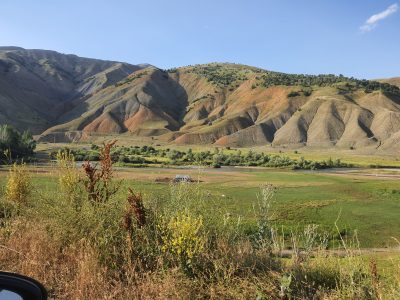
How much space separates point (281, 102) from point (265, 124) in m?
19.3

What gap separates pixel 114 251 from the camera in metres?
8.22

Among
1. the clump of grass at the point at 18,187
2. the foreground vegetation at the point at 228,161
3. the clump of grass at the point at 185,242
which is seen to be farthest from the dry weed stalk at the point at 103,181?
the foreground vegetation at the point at 228,161

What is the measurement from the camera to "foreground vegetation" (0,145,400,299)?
7.45m

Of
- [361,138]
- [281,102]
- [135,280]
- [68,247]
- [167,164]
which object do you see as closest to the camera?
[135,280]

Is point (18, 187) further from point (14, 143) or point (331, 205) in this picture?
point (14, 143)

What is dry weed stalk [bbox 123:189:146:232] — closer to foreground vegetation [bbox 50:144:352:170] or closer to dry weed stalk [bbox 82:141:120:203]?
dry weed stalk [bbox 82:141:120:203]

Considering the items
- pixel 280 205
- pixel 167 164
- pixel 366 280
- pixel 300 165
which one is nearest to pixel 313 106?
pixel 300 165

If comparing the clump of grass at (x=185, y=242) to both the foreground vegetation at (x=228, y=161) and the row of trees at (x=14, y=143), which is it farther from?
the row of trees at (x=14, y=143)

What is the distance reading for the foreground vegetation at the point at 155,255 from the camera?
7453 millimetres

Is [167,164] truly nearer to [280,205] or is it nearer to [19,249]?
[280,205]

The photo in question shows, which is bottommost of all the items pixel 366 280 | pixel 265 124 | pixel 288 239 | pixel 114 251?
pixel 288 239

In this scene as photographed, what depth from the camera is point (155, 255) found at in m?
8.39

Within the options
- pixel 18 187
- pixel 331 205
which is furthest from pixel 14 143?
pixel 18 187

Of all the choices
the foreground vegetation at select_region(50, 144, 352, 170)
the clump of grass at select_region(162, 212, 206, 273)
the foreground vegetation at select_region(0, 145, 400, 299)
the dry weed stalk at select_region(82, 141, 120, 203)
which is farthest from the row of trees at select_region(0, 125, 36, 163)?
the clump of grass at select_region(162, 212, 206, 273)
